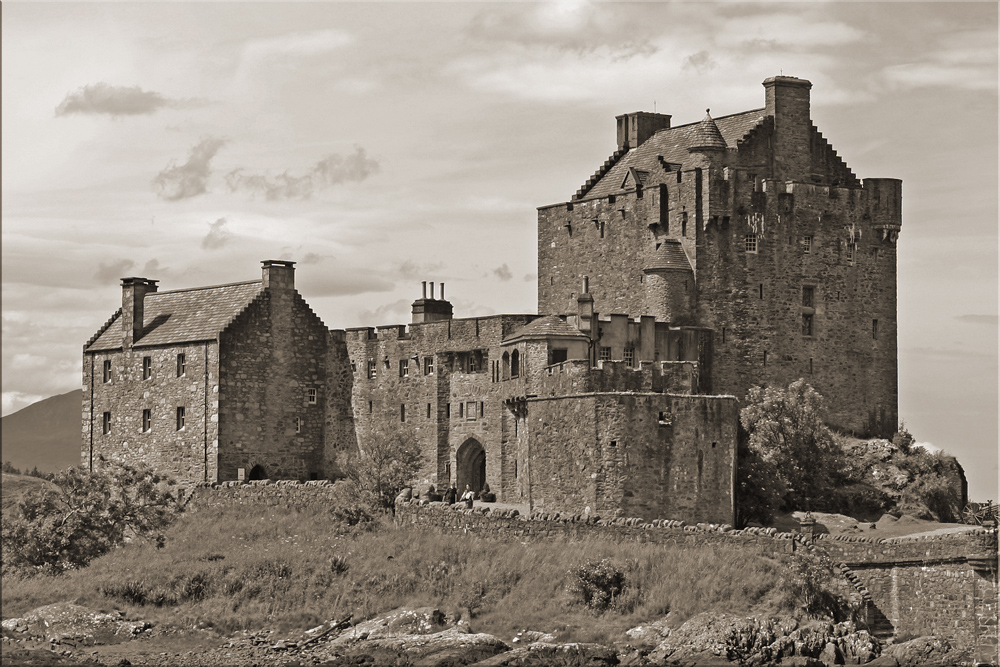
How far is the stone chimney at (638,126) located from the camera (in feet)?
285

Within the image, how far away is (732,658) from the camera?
53.6 meters

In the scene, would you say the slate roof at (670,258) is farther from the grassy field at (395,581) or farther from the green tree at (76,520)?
the green tree at (76,520)

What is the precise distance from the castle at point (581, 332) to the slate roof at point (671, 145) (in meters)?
0.13

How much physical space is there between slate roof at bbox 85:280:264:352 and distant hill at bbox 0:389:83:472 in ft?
139

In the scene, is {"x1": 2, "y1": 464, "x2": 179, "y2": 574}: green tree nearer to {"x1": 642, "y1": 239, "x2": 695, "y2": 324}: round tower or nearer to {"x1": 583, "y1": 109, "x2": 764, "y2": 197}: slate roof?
{"x1": 642, "y1": 239, "x2": 695, "y2": 324}: round tower

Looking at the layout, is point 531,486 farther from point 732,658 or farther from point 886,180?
point 886,180

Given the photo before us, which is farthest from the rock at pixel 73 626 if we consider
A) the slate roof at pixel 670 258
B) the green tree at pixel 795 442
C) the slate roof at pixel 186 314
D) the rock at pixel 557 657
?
the slate roof at pixel 670 258

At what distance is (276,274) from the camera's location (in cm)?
8206

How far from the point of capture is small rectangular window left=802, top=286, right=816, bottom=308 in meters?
79.2

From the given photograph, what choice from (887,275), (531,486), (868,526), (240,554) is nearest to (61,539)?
(240,554)

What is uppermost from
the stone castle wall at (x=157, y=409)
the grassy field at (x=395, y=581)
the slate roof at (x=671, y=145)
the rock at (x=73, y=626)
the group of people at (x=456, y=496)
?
the slate roof at (x=671, y=145)

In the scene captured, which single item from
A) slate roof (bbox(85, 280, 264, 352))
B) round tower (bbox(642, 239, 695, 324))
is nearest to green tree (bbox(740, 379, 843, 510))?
round tower (bbox(642, 239, 695, 324))

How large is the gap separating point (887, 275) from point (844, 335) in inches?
144

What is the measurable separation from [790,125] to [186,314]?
27.9 m
